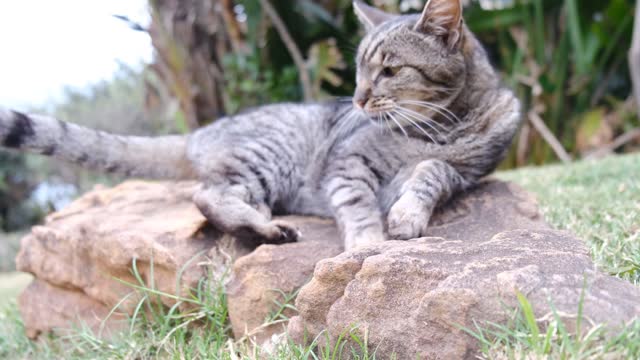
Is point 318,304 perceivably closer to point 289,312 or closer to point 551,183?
point 289,312

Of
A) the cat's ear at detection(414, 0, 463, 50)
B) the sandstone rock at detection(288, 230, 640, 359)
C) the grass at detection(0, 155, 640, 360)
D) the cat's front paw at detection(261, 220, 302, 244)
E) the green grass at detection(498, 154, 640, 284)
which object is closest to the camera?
Answer: the grass at detection(0, 155, 640, 360)

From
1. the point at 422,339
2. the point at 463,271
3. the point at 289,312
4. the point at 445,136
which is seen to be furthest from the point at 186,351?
the point at 445,136

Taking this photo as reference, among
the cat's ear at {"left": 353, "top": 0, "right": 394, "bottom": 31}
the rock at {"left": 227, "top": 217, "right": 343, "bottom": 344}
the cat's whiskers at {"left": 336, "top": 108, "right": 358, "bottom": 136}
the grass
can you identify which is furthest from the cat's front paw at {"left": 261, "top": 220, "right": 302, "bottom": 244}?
the cat's ear at {"left": 353, "top": 0, "right": 394, "bottom": 31}

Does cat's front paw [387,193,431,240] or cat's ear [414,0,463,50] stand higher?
cat's ear [414,0,463,50]

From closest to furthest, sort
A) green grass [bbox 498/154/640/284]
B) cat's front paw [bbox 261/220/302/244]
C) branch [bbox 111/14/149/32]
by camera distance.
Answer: green grass [bbox 498/154/640/284] < cat's front paw [bbox 261/220/302/244] < branch [bbox 111/14/149/32]

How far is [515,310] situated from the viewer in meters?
1.20

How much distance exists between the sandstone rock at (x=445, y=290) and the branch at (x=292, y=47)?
383 cm

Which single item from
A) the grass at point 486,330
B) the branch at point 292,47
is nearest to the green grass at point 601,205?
the grass at point 486,330

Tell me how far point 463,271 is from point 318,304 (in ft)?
1.36

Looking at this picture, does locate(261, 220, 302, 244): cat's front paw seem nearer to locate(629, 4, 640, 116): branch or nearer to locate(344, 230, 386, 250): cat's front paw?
locate(344, 230, 386, 250): cat's front paw

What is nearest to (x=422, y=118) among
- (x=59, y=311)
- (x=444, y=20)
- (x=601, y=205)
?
(x=444, y=20)

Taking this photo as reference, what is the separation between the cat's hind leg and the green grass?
3.58 ft

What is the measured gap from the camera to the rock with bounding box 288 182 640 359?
1.22 m

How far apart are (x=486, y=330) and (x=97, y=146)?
2046 millimetres
